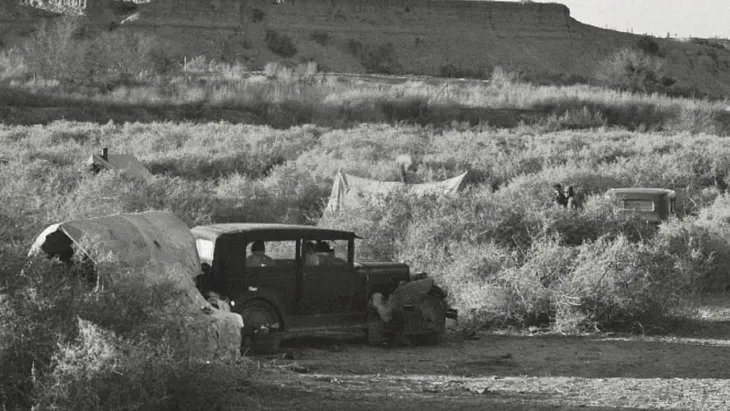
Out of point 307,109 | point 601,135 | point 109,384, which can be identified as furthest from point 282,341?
point 307,109

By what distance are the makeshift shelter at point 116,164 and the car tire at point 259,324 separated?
12.8 m

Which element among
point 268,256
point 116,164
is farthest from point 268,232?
point 116,164

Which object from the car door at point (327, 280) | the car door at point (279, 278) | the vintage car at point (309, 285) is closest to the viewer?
the vintage car at point (309, 285)

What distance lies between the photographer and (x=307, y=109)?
4981cm

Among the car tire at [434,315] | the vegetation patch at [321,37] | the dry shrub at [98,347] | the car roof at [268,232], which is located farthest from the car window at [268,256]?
the vegetation patch at [321,37]

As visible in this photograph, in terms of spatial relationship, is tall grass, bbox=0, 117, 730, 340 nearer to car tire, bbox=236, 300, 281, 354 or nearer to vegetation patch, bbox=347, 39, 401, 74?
car tire, bbox=236, 300, 281, 354

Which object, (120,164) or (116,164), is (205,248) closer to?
(116,164)

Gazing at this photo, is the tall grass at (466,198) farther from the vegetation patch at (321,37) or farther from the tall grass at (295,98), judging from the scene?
the vegetation patch at (321,37)

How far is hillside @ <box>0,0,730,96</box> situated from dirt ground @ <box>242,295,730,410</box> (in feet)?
214

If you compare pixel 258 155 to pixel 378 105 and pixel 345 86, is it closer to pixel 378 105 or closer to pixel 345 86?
pixel 378 105

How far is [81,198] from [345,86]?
39118 mm

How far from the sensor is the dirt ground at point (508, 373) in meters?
9.98

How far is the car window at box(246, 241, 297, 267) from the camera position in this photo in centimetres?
1309

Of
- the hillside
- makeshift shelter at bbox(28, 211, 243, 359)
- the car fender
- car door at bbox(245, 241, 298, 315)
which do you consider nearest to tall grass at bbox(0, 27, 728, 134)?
the hillside
